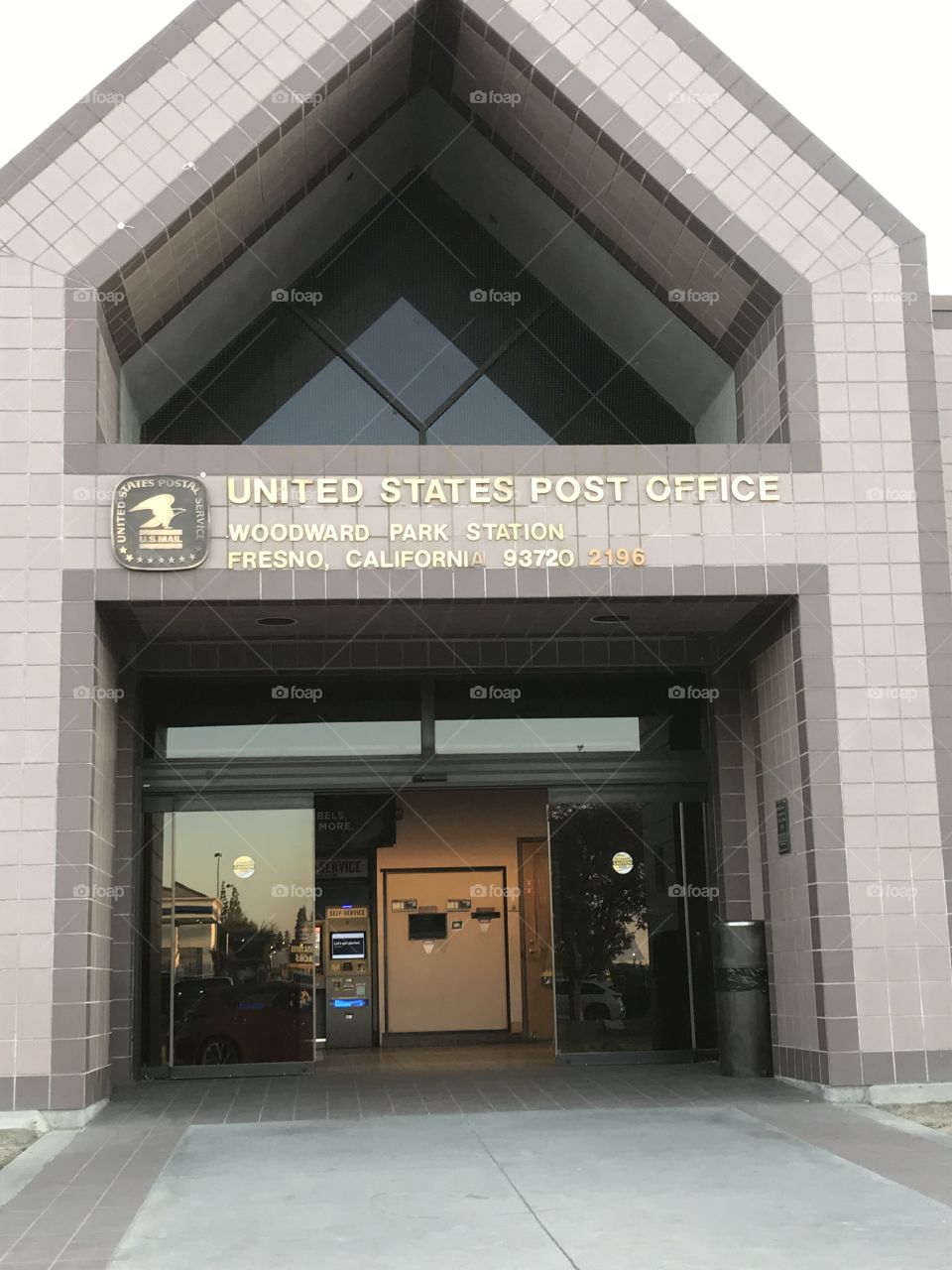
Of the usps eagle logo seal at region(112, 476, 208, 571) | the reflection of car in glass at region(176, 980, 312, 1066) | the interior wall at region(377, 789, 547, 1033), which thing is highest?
the usps eagle logo seal at region(112, 476, 208, 571)

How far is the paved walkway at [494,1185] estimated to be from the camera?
5.91 metres

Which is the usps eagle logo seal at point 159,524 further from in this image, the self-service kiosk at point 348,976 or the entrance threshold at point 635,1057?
the self-service kiosk at point 348,976

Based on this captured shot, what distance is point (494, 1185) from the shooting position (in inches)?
285

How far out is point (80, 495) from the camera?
411 inches

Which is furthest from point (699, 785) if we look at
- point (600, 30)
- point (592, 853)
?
point (600, 30)

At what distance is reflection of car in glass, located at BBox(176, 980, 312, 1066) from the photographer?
40.5 feet

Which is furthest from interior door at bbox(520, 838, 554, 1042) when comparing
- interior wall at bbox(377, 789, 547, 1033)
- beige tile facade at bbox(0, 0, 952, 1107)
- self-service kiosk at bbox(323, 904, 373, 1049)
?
beige tile facade at bbox(0, 0, 952, 1107)

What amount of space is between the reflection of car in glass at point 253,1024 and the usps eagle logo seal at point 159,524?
14.0 ft

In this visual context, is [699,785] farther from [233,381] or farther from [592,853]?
[233,381]

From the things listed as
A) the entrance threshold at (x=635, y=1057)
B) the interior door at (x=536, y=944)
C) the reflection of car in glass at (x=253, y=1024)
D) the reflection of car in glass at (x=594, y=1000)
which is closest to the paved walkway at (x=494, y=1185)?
the reflection of car in glass at (x=253, y=1024)

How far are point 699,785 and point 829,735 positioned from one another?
264 centimetres

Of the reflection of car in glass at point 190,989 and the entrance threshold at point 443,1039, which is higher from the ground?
the reflection of car in glass at point 190,989

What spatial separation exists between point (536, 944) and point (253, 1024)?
567 centimetres

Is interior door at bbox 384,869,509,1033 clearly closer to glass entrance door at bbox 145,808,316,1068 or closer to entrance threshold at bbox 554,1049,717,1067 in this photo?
entrance threshold at bbox 554,1049,717,1067
